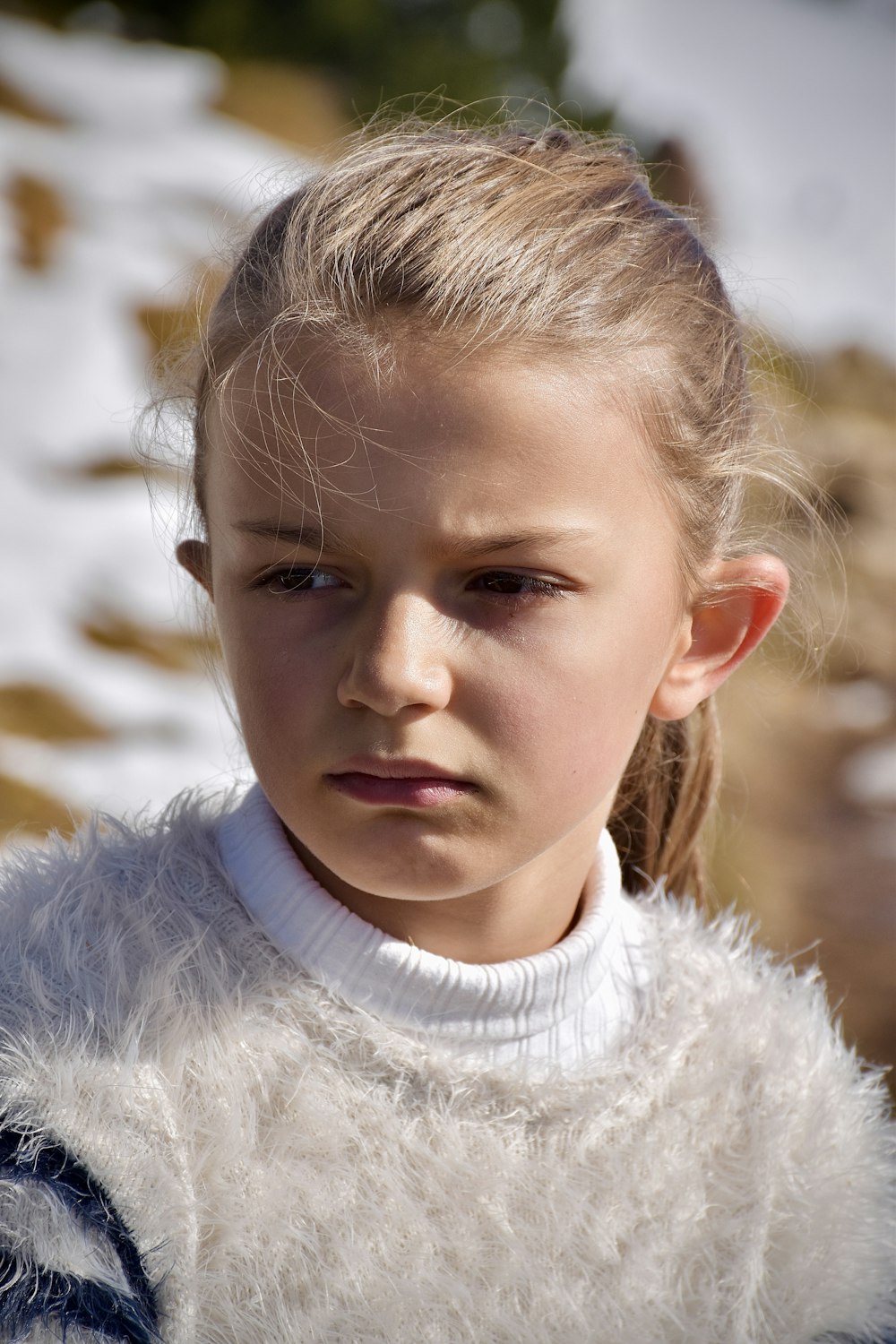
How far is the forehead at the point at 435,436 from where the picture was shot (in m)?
0.86

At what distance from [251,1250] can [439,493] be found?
0.54m

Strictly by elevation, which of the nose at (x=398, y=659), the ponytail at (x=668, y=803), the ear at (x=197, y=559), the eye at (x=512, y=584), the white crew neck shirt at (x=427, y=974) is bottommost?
the white crew neck shirt at (x=427, y=974)

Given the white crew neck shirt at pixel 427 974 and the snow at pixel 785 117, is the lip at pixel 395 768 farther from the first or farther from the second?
the snow at pixel 785 117

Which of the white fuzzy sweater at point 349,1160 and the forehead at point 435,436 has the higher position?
the forehead at point 435,436

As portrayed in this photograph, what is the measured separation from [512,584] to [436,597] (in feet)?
0.20

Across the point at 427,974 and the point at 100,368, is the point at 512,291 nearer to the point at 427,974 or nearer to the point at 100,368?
the point at 427,974

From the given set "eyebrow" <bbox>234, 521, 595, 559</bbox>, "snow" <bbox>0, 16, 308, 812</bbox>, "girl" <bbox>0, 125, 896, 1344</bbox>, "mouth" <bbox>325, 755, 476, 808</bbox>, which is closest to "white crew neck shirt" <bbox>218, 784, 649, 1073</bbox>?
"girl" <bbox>0, 125, 896, 1344</bbox>

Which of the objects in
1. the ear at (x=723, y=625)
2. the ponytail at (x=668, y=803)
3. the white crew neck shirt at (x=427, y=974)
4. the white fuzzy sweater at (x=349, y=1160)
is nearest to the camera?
the white fuzzy sweater at (x=349, y=1160)

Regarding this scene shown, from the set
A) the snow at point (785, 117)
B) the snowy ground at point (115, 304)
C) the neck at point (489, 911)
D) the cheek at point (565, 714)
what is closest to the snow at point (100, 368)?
the snowy ground at point (115, 304)

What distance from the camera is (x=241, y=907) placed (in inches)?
39.5

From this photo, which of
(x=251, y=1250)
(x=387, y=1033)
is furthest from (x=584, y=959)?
(x=251, y=1250)

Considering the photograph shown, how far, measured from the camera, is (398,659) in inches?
33.0

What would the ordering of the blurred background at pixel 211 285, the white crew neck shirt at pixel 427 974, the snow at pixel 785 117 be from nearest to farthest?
the white crew neck shirt at pixel 427 974, the blurred background at pixel 211 285, the snow at pixel 785 117

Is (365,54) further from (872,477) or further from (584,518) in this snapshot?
(584,518)
